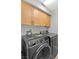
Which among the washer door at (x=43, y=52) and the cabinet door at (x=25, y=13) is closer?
the washer door at (x=43, y=52)

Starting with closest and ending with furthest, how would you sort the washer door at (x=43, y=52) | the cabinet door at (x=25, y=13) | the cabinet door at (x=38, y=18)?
the washer door at (x=43, y=52), the cabinet door at (x=25, y=13), the cabinet door at (x=38, y=18)

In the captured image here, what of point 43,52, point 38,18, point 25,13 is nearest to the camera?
point 43,52

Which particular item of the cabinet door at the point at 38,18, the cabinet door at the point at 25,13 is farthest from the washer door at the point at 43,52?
the cabinet door at the point at 38,18

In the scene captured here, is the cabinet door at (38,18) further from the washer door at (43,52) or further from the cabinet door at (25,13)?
the washer door at (43,52)

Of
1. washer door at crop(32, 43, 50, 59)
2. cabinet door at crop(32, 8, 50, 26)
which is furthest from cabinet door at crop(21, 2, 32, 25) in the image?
washer door at crop(32, 43, 50, 59)

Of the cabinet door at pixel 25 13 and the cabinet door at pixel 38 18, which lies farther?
the cabinet door at pixel 38 18

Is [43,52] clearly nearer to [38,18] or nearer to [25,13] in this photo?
[25,13]

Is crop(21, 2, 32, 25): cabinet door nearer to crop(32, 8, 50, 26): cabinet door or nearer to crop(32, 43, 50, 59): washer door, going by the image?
crop(32, 8, 50, 26): cabinet door

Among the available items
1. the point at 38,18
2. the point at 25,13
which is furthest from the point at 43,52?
the point at 38,18

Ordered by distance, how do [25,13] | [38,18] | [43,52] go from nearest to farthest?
[43,52]
[25,13]
[38,18]

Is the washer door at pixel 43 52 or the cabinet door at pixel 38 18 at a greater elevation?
the cabinet door at pixel 38 18

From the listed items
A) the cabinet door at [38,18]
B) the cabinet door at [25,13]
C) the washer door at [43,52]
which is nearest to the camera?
the washer door at [43,52]

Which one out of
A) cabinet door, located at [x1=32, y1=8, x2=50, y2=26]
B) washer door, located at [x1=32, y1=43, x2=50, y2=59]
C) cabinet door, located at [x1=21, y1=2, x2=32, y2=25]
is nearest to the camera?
washer door, located at [x1=32, y1=43, x2=50, y2=59]
